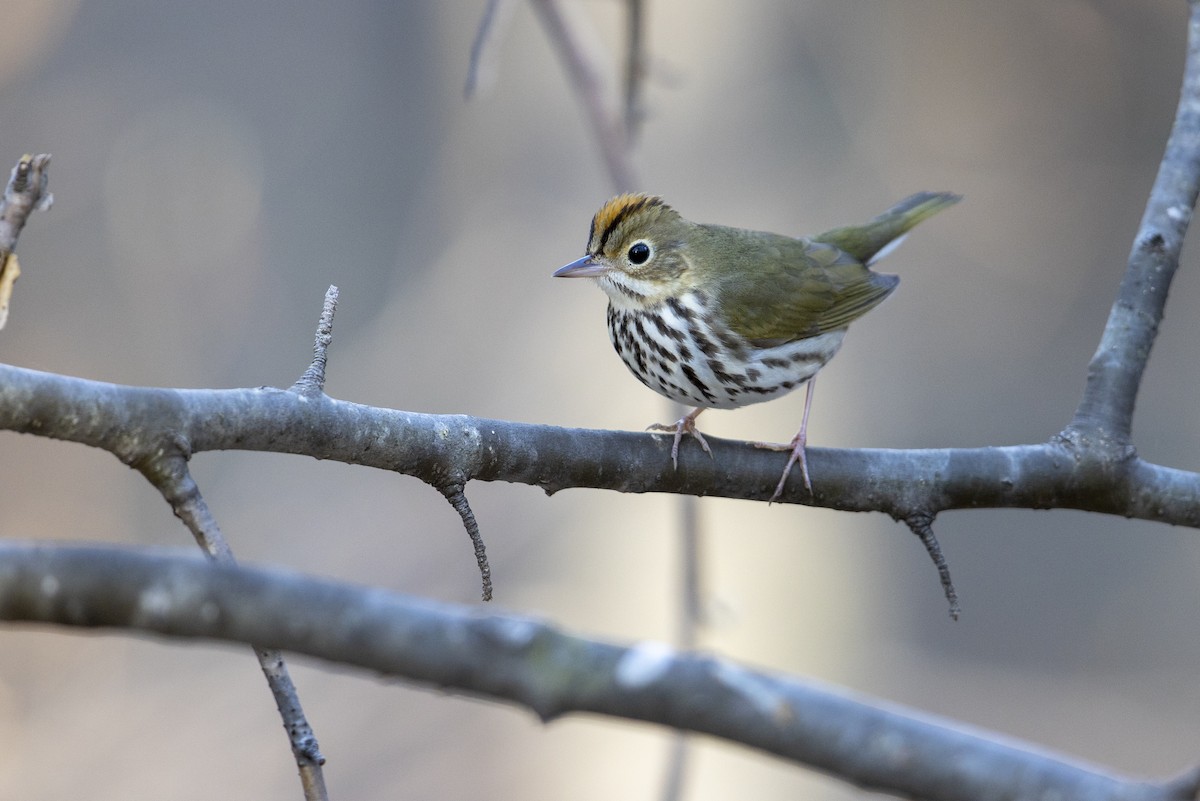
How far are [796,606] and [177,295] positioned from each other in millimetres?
4634

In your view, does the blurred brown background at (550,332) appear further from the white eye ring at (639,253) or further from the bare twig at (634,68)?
the white eye ring at (639,253)

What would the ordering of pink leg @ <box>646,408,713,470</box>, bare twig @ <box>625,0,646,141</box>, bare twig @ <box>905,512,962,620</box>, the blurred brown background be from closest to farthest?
bare twig @ <box>905,512,962,620</box>
pink leg @ <box>646,408,713,470</box>
bare twig @ <box>625,0,646,141</box>
the blurred brown background

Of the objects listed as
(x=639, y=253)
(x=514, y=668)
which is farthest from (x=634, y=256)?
(x=514, y=668)

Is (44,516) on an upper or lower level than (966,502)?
lower

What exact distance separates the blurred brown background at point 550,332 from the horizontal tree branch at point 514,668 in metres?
4.98

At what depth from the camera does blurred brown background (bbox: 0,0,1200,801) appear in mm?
7281

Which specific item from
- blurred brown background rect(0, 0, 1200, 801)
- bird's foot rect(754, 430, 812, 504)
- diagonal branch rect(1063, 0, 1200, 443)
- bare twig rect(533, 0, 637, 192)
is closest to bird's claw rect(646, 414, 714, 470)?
bird's foot rect(754, 430, 812, 504)

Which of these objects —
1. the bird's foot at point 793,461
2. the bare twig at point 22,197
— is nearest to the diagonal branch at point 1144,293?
the bird's foot at point 793,461

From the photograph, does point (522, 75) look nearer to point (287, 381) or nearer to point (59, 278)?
point (287, 381)

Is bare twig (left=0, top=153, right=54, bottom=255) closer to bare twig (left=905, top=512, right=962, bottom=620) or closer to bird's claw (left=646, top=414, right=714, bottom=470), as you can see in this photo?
bird's claw (left=646, top=414, right=714, bottom=470)

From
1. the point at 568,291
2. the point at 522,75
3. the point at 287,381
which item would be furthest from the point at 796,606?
the point at 522,75

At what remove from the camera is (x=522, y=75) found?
9352 millimetres

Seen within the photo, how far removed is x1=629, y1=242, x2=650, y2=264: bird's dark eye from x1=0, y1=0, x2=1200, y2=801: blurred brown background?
2.46m

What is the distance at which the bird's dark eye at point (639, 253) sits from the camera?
13.9 feet
